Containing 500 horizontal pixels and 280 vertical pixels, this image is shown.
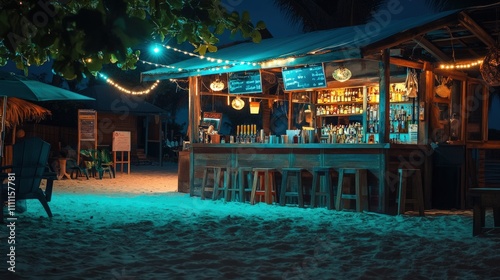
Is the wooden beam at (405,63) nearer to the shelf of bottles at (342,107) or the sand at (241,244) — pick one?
the shelf of bottles at (342,107)

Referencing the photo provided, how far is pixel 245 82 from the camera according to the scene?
1260cm

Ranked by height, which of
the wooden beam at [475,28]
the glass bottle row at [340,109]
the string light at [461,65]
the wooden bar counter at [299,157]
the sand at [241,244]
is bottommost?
the sand at [241,244]

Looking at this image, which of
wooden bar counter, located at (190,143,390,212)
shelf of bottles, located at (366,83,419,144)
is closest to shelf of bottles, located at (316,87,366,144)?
shelf of bottles, located at (366,83,419,144)

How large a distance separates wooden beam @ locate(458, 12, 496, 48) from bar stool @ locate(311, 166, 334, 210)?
3.29 m

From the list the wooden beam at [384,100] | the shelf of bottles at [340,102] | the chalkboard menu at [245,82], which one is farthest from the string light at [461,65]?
the chalkboard menu at [245,82]

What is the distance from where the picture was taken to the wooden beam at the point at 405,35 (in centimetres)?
877

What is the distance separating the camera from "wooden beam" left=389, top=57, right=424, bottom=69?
32.6 feet

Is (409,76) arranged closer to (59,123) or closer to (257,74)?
(257,74)

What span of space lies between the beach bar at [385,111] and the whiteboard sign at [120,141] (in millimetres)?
4530

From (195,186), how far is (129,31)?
9.11 meters

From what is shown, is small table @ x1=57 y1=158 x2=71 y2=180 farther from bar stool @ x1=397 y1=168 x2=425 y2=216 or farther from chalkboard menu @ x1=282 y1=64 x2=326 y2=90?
bar stool @ x1=397 y1=168 x2=425 y2=216

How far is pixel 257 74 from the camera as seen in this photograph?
12312 millimetres

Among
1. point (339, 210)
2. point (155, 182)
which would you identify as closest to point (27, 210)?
point (339, 210)

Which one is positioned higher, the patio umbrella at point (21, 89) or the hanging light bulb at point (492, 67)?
the hanging light bulb at point (492, 67)
